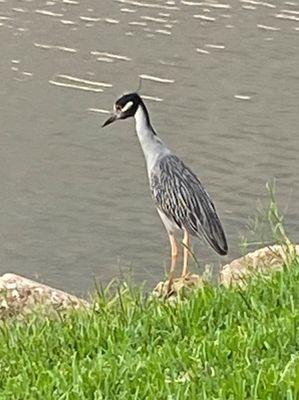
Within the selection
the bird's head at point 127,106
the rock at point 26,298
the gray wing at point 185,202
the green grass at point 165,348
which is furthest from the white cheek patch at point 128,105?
the green grass at point 165,348

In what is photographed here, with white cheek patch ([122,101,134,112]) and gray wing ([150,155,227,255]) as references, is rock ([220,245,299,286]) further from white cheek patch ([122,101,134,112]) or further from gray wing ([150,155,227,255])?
white cheek patch ([122,101,134,112])

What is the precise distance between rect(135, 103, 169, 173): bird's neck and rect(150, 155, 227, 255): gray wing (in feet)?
0.39

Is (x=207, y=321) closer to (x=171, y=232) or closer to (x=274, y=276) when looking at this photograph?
(x=274, y=276)

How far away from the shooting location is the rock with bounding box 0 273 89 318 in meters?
7.77

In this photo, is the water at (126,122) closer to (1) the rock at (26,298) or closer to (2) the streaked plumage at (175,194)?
(2) the streaked plumage at (175,194)

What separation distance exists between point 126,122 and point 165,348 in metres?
13.2

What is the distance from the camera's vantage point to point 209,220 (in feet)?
29.3

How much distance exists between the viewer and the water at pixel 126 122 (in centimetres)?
1354

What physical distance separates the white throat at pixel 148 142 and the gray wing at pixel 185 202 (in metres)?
0.12

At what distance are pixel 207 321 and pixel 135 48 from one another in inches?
644

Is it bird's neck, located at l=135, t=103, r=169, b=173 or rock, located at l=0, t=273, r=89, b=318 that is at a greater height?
bird's neck, located at l=135, t=103, r=169, b=173

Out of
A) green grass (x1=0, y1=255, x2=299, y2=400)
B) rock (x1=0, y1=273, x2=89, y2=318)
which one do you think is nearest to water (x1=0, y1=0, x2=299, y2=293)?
rock (x1=0, y1=273, x2=89, y2=318)

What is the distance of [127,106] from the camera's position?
32.0 ft

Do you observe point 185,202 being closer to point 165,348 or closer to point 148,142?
point 148,142
